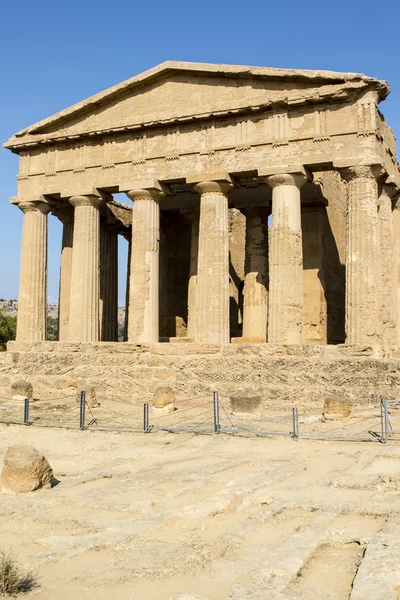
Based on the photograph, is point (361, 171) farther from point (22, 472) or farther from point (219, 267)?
point (22, 472)

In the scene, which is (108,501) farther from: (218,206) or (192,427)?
(218,206)

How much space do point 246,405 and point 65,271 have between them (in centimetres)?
1153

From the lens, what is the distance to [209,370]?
1770cm

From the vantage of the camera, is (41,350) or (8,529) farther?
(41,350)

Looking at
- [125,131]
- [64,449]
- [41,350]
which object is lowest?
[64,449]

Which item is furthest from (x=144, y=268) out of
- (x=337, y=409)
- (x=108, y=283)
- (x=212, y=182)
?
(x=337, y=409)

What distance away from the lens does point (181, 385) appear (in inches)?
699

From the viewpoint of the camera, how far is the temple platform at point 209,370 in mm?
16094

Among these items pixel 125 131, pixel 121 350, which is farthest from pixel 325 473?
pixel 125 131

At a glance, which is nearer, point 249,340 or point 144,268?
point 144,268

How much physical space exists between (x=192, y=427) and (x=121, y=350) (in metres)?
7.46

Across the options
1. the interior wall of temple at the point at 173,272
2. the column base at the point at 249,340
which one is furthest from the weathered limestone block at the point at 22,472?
the interior wall of temple at the point at 173,272

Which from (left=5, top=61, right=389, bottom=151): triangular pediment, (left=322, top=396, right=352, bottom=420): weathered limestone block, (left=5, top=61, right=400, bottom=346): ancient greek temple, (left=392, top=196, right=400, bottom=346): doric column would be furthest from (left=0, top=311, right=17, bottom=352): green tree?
(left=322, top=396, right=352, bottom=420): weathered limestone block

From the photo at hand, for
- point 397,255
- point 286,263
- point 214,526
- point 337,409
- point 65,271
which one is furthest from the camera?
point 65,271
